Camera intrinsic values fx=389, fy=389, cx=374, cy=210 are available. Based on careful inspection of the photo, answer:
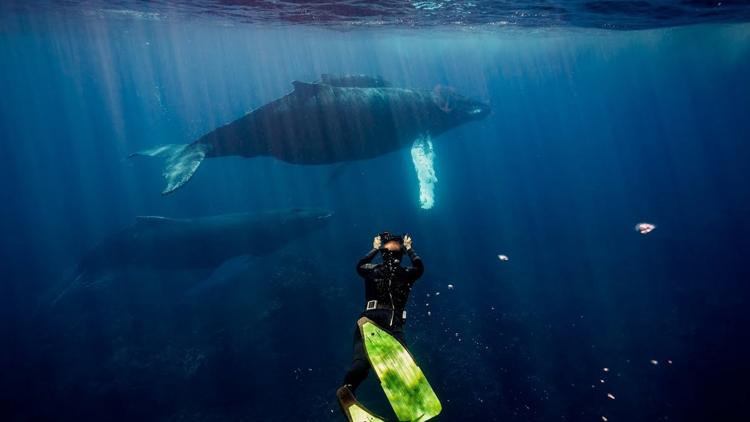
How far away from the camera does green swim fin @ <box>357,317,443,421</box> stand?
163 inches

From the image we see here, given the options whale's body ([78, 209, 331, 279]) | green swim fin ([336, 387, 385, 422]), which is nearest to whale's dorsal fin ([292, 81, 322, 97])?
whale's body ([78, 209, 331, 279])

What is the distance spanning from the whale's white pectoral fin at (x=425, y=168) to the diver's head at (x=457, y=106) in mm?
1511

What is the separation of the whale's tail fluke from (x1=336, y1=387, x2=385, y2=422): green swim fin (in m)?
8.00

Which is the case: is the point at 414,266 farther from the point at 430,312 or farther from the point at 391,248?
the point at 430,312

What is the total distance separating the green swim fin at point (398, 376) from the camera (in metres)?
4.13

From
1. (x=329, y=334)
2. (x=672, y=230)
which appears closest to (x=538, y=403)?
(x=329, y=334)

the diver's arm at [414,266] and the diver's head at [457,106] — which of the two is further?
the diver's head at [457,106]

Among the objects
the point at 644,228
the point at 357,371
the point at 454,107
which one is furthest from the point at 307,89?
the point at 644,228

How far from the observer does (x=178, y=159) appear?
39.4 feet

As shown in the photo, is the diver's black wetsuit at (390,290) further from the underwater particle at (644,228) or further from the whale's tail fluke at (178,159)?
the underwater particle at (644,228)

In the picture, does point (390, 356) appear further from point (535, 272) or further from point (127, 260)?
point (535, 272)

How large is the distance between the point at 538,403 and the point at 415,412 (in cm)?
879

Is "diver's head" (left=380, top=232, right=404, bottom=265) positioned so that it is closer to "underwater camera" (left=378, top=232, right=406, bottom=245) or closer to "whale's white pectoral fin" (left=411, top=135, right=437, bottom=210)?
"underwater camera" (left=378, top=232, right=406, bottom=245)

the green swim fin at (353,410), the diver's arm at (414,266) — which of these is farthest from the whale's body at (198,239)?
the green swim fin at (353,410)
